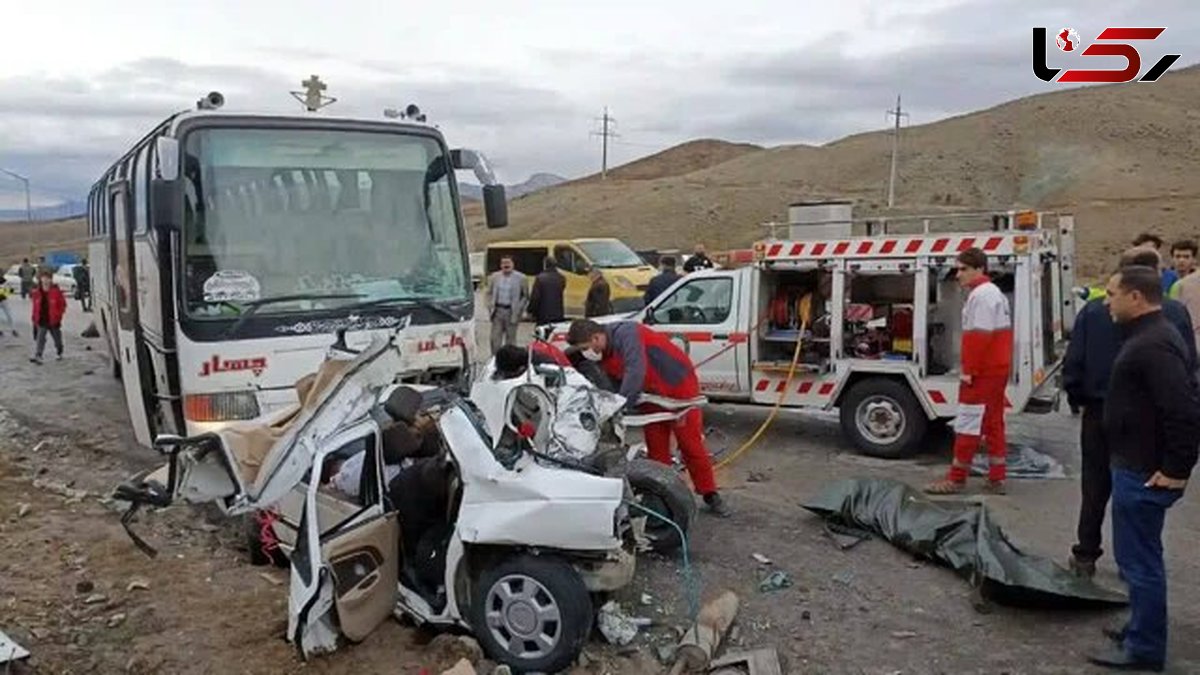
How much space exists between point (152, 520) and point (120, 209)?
10.6 feet

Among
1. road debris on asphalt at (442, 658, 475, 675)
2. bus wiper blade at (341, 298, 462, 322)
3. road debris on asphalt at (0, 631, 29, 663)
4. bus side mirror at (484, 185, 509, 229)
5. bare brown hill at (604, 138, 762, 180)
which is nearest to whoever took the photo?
road debris on asphalt at (442, 658, 475, 675)

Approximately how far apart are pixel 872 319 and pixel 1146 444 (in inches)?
200

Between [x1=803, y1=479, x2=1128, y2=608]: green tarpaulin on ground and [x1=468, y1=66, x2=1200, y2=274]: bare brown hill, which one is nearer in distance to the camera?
[x1=803, y1=479, x2=1128, y2=608]: green tarpaulin on ground

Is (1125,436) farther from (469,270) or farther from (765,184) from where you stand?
(765,184)

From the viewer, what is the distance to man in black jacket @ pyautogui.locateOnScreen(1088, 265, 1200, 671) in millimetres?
4414

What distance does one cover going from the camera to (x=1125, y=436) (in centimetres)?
462

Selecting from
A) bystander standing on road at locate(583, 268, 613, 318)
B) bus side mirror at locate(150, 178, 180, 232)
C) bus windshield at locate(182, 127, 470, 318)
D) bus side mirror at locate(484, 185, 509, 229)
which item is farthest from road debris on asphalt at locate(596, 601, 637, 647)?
bystander standing on road at locate(583, 268, 613, 318)

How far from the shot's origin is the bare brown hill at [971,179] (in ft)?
194

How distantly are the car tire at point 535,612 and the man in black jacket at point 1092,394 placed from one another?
116 inches

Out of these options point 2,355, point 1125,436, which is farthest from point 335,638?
point 2,355

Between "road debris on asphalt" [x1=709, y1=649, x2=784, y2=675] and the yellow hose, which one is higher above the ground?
the yellow hose

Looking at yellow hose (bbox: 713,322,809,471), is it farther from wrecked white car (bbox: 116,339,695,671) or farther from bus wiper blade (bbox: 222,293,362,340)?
wrecked white car (bbox: 116,339,695,671)

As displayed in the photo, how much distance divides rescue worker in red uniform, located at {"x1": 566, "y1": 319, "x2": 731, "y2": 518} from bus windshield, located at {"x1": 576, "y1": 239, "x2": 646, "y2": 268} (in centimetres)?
1448

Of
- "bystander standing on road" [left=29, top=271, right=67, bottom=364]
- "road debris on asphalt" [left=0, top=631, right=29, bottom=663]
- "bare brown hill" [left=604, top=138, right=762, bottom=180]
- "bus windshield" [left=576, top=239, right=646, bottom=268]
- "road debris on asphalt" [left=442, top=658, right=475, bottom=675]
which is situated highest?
"bare brown hill" [left=604, top=138, right=762, bottom=180]
